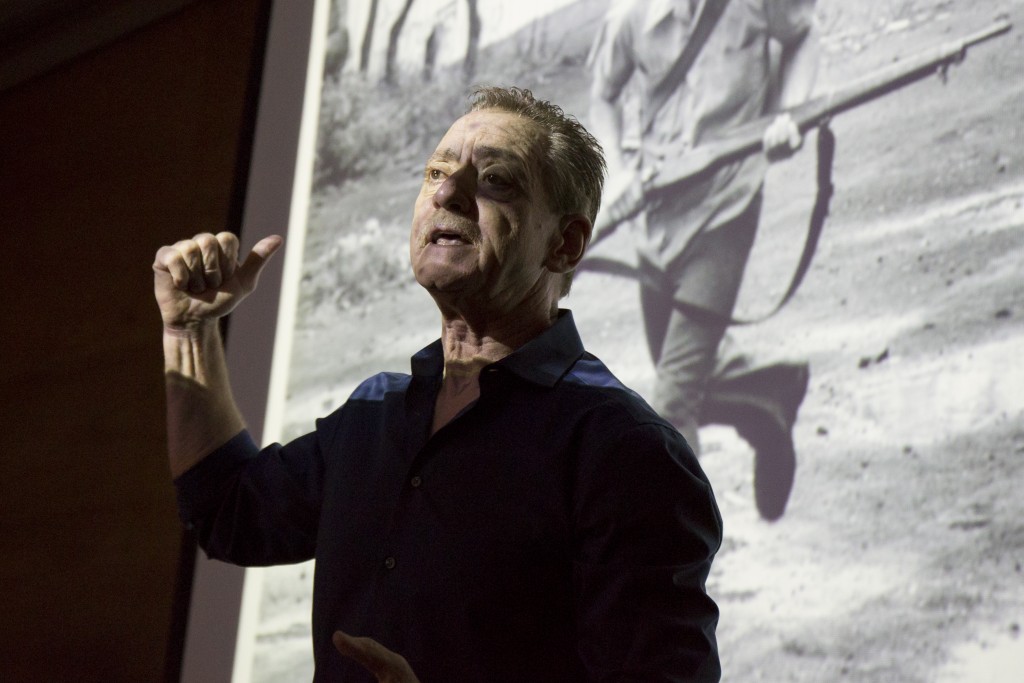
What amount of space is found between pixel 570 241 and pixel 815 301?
2.59 feet

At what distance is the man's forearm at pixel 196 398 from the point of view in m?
1.42

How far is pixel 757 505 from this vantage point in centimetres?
202

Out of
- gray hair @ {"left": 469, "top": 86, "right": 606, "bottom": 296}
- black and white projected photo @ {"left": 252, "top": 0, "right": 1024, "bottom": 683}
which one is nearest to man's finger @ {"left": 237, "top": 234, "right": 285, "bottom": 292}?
gray hair @ {"left": 469, "top": 86, "right": 606, "bottom": 296}

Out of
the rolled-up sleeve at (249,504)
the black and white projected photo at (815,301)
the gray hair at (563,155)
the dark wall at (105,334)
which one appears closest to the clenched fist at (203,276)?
the rolled-up sleeve at (249,504)

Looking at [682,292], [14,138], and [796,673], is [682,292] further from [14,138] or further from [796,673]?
[14,138]

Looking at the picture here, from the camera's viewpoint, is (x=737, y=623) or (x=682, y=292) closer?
(x=737, y=623)

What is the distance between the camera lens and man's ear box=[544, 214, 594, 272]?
1.43 m

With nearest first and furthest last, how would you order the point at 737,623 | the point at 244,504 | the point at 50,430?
1. the point at 244,504
2. the point at 737,623
3. the point at 50,430

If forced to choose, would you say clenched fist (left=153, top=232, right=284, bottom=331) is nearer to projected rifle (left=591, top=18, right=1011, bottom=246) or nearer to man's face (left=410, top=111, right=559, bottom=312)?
man's face (left=410, top=111, right=559, bottom=312)

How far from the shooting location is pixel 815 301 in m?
2.06

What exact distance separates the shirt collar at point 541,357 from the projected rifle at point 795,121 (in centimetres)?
98

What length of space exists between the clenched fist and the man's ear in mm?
354

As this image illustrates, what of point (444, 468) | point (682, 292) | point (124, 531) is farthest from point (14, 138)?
point (444, 468)

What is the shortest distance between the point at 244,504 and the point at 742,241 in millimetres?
1197
